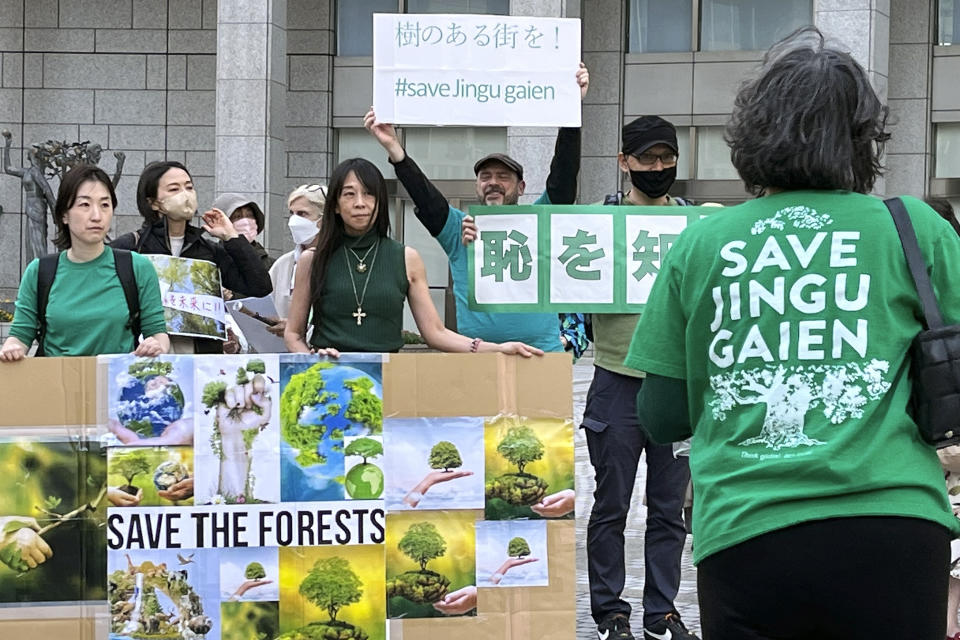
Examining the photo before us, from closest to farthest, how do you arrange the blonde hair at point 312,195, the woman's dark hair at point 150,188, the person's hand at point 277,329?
the woman's dark hair at point 150,188, the person's hand at point 277,329, the blonde hair at point 312,195

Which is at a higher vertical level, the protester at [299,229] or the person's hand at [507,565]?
the protester at [299,229]

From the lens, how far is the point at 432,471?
228 inches

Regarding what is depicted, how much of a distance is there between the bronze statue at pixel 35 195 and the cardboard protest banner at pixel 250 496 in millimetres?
20519

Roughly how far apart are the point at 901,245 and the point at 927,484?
1.44 ft

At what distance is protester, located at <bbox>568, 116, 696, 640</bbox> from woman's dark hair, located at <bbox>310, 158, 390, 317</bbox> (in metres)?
1.07

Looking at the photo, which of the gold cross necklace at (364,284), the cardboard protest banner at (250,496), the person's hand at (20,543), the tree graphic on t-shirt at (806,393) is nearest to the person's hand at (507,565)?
the cardboard protest banner at (250,496)

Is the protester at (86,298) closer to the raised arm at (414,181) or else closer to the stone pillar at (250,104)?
the raised arm at (414,181)

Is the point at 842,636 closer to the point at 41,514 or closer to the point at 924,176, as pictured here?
the point at 41,514

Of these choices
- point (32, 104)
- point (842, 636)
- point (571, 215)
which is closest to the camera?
point (842, 636)

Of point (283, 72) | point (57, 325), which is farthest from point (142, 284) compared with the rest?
point (283, 72)

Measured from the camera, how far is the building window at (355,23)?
2753cm

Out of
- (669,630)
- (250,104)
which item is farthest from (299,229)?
(250,104)

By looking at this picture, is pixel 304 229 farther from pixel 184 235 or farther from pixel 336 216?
pixel 336 216

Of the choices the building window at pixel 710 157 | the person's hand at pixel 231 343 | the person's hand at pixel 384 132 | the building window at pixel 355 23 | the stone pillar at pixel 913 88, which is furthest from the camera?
the building window at pixel 355 23
